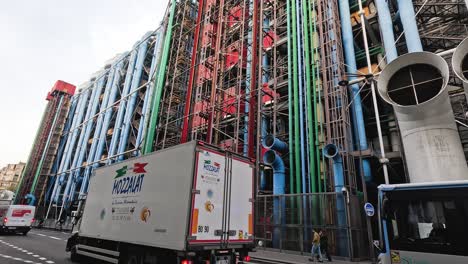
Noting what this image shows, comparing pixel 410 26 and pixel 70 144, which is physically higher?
pixel 70 144

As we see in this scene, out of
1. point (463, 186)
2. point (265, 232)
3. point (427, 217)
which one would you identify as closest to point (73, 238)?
point (265, 232)

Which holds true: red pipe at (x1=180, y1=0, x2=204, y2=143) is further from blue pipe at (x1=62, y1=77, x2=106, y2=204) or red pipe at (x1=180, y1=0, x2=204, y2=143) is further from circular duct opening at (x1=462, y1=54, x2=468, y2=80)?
blue pipe at (x1=62, y1=77, x2=106, y2=204)

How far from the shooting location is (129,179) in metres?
8.76

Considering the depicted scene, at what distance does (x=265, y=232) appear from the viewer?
1595cm

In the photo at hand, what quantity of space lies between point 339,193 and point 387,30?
9854 mm

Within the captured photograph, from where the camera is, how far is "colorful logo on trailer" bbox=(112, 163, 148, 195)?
27.3 feet

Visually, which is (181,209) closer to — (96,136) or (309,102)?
(309,102)

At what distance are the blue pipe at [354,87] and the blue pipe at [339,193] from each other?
132 cm

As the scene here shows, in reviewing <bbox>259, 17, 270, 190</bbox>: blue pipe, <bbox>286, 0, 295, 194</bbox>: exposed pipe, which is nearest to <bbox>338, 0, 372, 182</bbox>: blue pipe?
<bbox>286, 0, 295, 194</bbox>: exposed pipe

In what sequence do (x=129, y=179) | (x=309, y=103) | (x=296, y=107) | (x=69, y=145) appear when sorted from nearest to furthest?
(x=129, y=179), (x=309, y=103), (x=296, y=107), (x=69, y=145)

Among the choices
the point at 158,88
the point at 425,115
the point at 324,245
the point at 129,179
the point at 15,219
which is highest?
the point at 158,88

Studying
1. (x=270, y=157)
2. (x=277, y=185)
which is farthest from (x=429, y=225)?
(x=270, y=157)

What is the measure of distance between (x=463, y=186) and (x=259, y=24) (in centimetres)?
2117

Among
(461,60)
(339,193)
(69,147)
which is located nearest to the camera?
(461,60)
